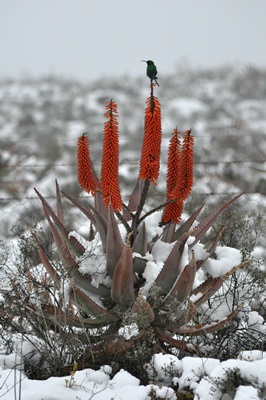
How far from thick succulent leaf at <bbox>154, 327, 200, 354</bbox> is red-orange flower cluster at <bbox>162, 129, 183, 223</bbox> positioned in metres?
0.48

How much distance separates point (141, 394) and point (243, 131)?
187 inches

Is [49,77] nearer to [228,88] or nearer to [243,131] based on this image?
[228,88]

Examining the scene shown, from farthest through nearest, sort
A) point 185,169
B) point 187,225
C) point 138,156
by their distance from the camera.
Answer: point 138,156, point 187,225, point 185,169

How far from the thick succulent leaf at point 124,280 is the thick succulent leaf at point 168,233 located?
1.04 feet

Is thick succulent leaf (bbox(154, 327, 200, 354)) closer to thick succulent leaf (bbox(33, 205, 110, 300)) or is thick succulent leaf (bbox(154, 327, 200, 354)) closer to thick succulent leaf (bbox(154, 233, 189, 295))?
thick succulent leaf (bbox(154, 233, 189, 295))

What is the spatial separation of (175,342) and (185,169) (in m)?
0.70

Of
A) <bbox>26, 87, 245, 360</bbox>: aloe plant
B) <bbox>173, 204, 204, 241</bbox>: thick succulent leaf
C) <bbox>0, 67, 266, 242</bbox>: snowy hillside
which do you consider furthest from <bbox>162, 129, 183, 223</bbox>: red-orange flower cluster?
<bbox>0, 67, 266, 242</bbox>: snowy hillside

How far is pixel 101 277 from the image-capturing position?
4.90 feet

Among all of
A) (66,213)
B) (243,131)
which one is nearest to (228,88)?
(243,131)

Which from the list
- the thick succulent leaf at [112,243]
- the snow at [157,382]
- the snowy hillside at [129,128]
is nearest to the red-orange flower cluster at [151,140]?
the thick succulent leaf at [112,243]

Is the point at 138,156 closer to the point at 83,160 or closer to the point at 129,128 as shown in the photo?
the point at 129,128

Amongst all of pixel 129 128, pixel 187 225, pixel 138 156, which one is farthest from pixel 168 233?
pixel 129 128

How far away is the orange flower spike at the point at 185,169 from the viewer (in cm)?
136

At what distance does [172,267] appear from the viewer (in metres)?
1.33
